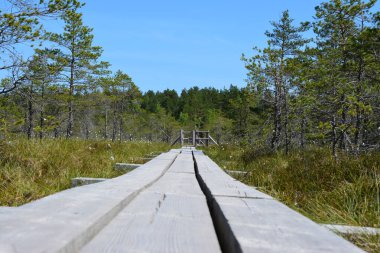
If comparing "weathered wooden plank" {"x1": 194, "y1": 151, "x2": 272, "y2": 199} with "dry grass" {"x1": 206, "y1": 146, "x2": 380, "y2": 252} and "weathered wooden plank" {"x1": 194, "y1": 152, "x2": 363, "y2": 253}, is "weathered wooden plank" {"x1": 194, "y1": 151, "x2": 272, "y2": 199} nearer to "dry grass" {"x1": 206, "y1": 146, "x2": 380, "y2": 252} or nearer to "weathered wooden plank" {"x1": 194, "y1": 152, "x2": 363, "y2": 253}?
"weathered wooden plank" {"x1": 194, "y1": 152, "x2": 363, "y2": 253}

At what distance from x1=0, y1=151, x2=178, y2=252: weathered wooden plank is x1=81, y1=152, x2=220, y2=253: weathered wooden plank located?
0.05 m

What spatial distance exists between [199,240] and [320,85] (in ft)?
33.6

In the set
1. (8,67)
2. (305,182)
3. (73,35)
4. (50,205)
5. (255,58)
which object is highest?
(73,35)

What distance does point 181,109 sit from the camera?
371 ft

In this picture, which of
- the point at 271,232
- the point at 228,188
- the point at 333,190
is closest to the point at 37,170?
the point at 228,188

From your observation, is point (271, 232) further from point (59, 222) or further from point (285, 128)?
point (285, 128)

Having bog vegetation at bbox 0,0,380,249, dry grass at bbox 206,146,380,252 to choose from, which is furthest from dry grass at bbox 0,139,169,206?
dry grass at bbox 206,146,380,252

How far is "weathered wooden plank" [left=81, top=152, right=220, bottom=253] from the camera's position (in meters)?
1.15

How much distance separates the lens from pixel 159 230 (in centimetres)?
137

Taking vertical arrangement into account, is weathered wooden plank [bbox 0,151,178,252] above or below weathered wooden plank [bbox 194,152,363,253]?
above

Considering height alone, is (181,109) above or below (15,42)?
above

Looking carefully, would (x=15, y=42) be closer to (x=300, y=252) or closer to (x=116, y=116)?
(x=300, y=252)

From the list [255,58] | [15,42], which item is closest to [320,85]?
[255,58]

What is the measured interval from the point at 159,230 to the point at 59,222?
0.41 metres
